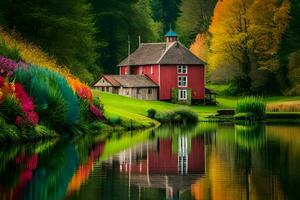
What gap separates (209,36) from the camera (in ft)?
383

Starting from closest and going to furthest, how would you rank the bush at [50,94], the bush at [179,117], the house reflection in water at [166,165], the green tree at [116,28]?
the house reflection in water at [166,165]
the bush at [50,94]
the bush at [179,117]
the green tree at [116,28]

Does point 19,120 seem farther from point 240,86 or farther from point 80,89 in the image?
point 240,86

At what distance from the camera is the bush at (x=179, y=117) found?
63987mm

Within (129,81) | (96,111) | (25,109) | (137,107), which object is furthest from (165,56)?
(25,109)

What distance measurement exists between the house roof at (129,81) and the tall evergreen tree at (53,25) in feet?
43.9

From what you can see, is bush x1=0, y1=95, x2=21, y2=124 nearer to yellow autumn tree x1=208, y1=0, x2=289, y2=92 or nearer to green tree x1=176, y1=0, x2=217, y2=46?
yellow autumn tree x1=208, y1=0, x2=289, y2=92

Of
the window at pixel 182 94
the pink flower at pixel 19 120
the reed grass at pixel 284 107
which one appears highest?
the window at pixel 182 94

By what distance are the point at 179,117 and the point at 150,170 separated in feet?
129

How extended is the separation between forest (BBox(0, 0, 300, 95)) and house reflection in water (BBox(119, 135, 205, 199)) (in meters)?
33.4

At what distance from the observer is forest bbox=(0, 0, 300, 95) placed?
71.0 meters

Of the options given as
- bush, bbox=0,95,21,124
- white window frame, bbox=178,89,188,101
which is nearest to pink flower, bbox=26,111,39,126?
bush, bbox=0,95,21,124

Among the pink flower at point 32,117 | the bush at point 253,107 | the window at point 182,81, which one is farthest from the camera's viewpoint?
the window at point 182,81

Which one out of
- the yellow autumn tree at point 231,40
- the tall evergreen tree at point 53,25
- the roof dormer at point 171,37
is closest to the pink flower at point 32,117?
the tall evergreen tree at point 53,25

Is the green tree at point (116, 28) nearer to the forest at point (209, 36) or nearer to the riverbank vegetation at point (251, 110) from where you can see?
the forest at point (209, 36)
